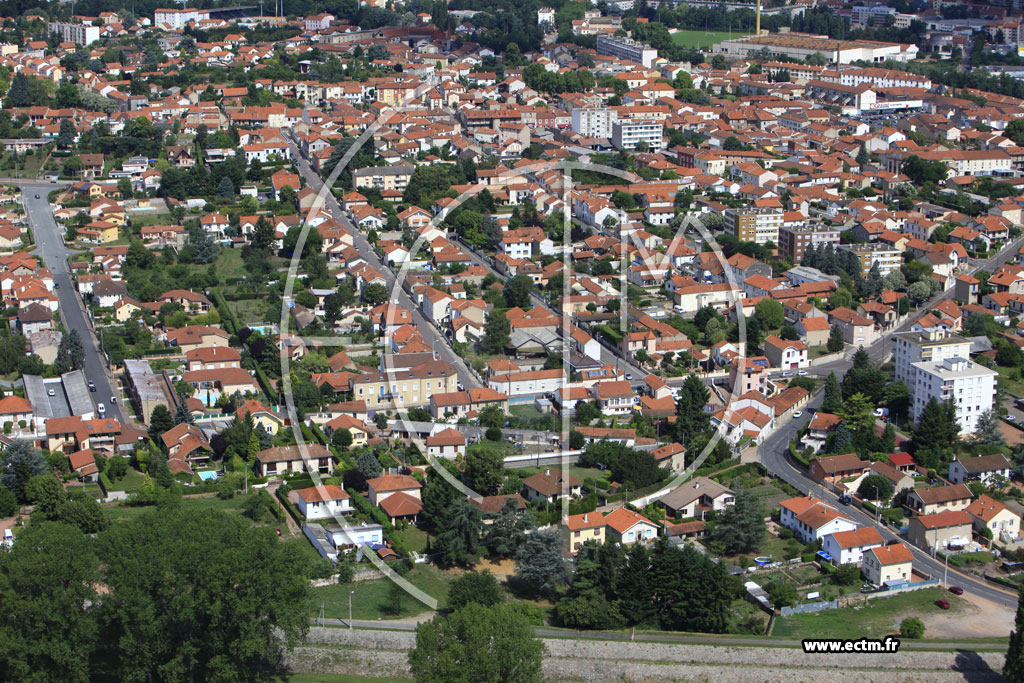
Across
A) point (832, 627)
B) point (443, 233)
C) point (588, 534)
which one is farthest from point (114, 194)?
point (832, 627)

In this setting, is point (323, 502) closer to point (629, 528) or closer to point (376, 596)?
point (376, 596)

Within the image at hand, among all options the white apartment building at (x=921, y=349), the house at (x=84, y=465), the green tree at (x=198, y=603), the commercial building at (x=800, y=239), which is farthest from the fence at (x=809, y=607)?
the commercial building at (x=800, y=239)

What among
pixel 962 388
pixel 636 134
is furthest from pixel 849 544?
pixel 636 134

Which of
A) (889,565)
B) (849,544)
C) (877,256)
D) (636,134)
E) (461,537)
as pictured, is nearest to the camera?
(889,565)

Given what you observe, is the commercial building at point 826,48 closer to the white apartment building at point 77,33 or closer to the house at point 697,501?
the white apartment building at point 77,33

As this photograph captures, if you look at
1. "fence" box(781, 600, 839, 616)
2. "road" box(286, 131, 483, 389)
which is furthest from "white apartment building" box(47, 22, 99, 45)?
"fence" box(781, 600, 839, 616)

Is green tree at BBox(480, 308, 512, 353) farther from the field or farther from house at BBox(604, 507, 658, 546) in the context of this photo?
the field

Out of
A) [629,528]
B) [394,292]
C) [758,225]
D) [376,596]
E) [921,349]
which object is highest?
[758,225]
